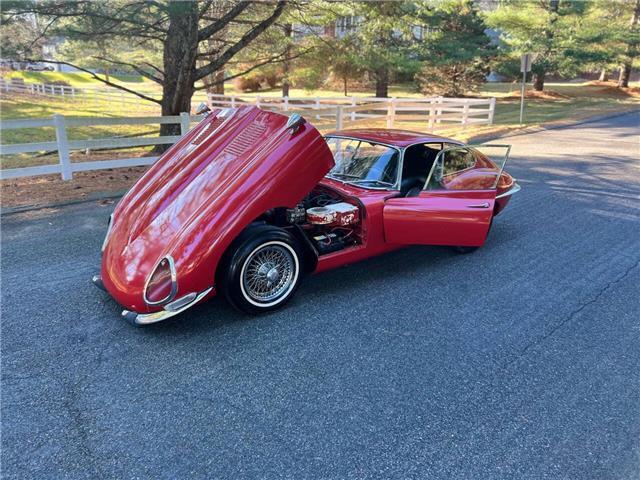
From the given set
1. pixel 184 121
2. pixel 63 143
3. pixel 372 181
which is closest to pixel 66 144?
pixel 63 143

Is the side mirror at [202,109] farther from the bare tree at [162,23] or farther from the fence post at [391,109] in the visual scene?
the fence post at [391,109]

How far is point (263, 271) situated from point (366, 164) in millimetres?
1850

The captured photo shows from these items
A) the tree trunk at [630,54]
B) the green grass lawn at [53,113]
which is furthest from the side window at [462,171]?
the tree trunk at [630,54]

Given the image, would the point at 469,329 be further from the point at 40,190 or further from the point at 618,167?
the point at 618,167

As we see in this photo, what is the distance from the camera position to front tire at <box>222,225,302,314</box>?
3555mm

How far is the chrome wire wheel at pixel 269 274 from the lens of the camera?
3.67m

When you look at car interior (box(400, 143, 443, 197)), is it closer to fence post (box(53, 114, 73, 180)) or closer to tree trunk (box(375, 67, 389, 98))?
fence post (box(53, 114, 73, 180))

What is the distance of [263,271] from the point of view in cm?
375

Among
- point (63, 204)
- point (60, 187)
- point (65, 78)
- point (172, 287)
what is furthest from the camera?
point (65, 78)

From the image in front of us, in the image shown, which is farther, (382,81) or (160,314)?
(382,81)

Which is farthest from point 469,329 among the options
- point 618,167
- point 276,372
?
point 618,167

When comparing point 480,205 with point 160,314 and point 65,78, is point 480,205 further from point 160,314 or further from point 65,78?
point 65,78

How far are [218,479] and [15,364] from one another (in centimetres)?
181

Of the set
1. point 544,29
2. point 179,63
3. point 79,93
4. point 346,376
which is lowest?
point 346,376
